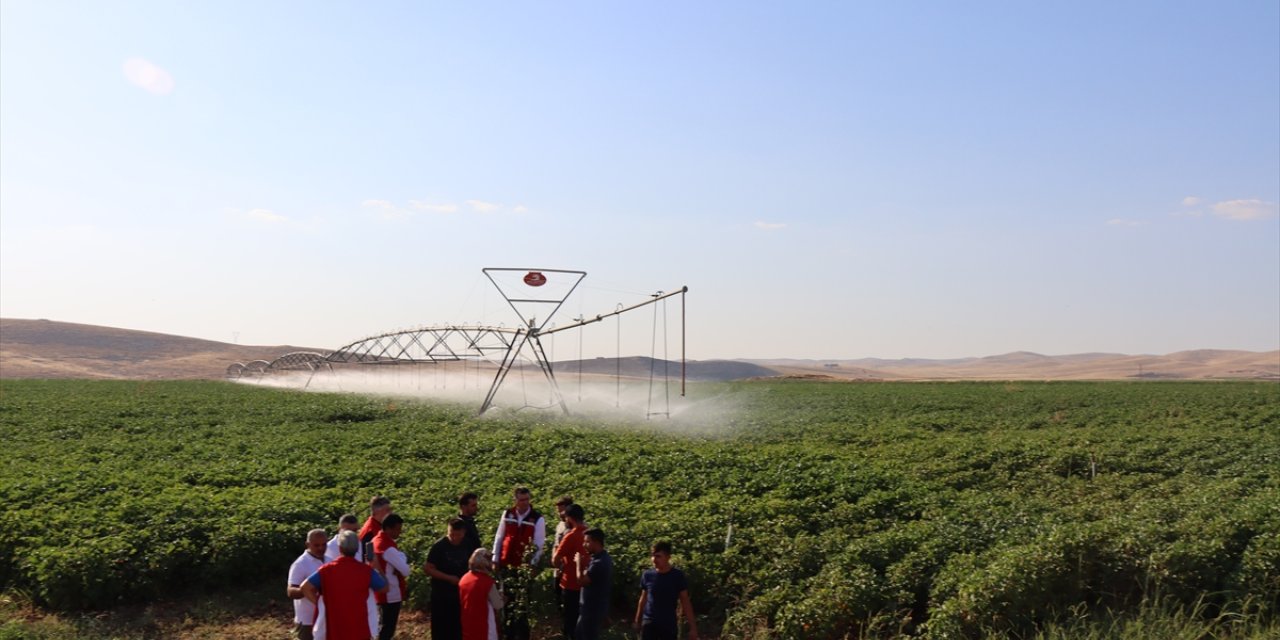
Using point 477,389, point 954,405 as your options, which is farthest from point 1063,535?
point 477,389

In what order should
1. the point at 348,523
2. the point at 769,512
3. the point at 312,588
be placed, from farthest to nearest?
the point at 769,512 < the point at 348,523 < the point at 312,588

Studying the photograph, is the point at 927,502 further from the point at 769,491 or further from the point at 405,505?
the point at 405,505

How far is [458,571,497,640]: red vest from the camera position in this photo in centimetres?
823

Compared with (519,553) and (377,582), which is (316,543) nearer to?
(377,582)

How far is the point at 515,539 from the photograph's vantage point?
10.0 meters

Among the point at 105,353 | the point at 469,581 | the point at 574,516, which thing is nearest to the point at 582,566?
the point at 574,516

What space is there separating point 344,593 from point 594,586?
2.31 metres

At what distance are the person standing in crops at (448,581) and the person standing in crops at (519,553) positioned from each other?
0.80 metres

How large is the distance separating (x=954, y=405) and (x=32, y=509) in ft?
134

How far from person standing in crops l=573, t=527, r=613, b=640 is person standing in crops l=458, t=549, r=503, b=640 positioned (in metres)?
0.93

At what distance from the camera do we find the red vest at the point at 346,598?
301 inches

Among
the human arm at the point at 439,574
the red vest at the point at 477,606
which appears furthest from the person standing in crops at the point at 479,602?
the human arm at the point at 439,574

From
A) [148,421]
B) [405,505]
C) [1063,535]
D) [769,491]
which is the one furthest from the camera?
[148,421]

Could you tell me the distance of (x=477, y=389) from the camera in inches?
2357
